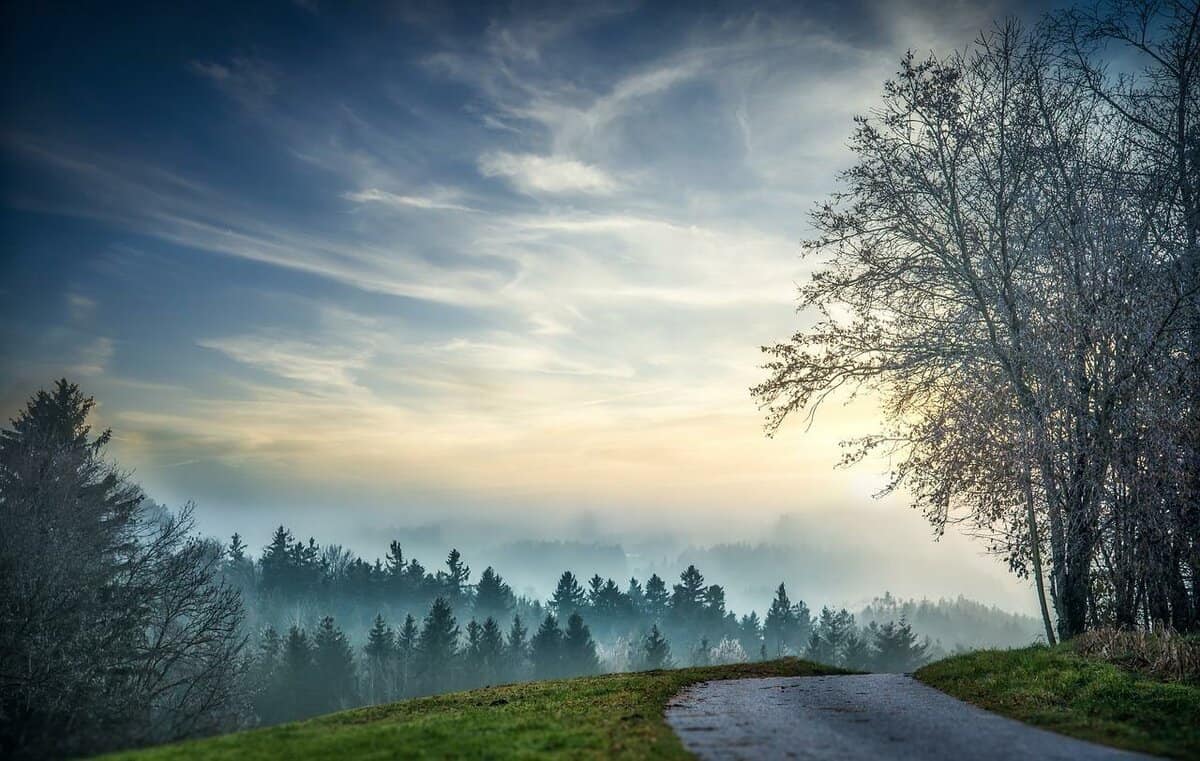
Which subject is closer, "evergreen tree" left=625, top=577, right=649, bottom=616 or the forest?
the forest

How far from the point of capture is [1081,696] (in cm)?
1217

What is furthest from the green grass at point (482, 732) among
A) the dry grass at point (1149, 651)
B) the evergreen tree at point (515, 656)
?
the evergreen tree at point (515, 656)

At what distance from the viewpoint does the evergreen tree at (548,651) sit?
88062 mm

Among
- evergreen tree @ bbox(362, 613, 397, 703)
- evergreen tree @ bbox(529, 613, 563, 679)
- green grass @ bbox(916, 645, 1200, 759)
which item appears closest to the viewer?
green grass @ bbox(916, 645, 1200, 759)

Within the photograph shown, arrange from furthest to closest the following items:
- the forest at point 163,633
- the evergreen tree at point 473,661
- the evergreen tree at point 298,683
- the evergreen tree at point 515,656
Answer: the evergreen tree at point 515,656 < the evergreen tree at point 473,661 < the evergreen tree at point 298,683 < the forest at point 163,633

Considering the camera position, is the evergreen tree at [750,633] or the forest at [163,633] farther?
the evergreen tree at [750,633]

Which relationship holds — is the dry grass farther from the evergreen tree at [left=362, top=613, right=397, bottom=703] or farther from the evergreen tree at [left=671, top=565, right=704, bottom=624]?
the evergreen tree at [left=671, top=565, right=704, bottom=624]

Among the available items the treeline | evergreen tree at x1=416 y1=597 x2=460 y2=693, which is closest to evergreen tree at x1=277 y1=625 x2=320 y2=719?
the treeline

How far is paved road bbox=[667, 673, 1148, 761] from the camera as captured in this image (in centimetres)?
854

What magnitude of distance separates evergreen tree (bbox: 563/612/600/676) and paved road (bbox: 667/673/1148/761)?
3105 inches

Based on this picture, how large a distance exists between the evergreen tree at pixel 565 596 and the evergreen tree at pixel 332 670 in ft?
156

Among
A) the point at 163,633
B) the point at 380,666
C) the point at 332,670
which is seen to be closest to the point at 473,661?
the point at 380,666

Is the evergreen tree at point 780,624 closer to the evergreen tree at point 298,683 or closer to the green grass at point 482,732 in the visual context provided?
the evergreen tree at point 298,683

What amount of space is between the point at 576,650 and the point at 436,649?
59.7 ft
